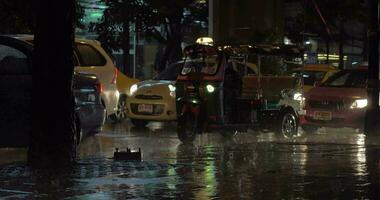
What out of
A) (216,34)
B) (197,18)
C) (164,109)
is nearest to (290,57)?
(164,109)

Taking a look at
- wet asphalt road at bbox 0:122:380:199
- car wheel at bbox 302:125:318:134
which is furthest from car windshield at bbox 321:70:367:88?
wet asphalt road at bbox 0:122:380:199

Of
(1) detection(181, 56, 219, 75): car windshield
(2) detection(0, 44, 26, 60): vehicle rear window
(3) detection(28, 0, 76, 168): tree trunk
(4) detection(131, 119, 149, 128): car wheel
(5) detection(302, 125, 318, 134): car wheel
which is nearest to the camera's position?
(3) detection(28, 0, 76, 168): tree trunk

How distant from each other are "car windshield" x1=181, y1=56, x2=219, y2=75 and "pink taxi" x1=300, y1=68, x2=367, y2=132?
121 inches

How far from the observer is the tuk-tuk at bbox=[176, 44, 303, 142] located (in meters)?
13.1

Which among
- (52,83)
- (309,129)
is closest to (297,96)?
(309,129)

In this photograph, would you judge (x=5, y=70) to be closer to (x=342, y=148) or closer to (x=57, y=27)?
(x=57, y=27)

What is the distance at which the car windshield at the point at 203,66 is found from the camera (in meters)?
13.4

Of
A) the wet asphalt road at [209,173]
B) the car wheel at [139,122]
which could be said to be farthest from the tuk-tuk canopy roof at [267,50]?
the car wheel at [139,122]

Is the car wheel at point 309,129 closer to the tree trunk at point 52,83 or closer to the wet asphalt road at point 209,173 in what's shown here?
the wet asphalt road at point 209,173

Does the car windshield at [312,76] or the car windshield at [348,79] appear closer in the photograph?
the car windshield at [348,79]

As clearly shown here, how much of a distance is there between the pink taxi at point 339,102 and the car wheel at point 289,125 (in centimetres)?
84

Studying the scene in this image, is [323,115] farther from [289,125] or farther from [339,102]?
[289,125]

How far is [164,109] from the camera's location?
15719mm

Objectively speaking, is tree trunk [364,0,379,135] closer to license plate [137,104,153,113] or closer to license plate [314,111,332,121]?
license plate [314,111,332,121]
